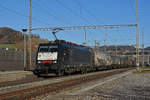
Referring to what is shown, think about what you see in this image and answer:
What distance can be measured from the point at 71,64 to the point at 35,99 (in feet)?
52.9

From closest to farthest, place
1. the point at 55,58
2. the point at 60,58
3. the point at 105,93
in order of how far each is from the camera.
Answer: the point at 105,93, the point at 55,58, the point at 60,58

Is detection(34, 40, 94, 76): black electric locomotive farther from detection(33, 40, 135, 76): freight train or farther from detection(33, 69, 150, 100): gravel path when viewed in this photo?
detection(33, 69, 150, 100): gravel path

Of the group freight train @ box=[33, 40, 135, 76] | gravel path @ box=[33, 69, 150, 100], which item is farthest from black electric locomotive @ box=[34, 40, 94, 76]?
gravel path @ box=[33, 69, 150, 100]

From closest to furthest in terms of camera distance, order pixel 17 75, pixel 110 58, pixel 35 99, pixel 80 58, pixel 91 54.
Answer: pixel 35 99, pixel 17 75, pixel 80 58, pixel 91 54, pixel 110 58

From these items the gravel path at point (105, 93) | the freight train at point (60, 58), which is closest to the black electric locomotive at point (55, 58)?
the freight train at point (60, 58)

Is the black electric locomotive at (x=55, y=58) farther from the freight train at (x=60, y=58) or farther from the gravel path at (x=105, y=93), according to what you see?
the gravel path at (x=105, y=93)

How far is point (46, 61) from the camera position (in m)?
23.1

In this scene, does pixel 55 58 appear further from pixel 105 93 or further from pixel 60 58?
pixel 105 93

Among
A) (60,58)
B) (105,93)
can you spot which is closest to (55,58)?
(60,58)

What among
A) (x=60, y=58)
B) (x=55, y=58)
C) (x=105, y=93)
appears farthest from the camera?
(x=60, y=58)

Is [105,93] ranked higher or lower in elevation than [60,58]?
lower

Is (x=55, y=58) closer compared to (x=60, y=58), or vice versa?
(x=55, y=58)

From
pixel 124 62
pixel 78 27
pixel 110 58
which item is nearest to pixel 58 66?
pixel 78 27

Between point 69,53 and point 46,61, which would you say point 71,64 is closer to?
point 69,53
